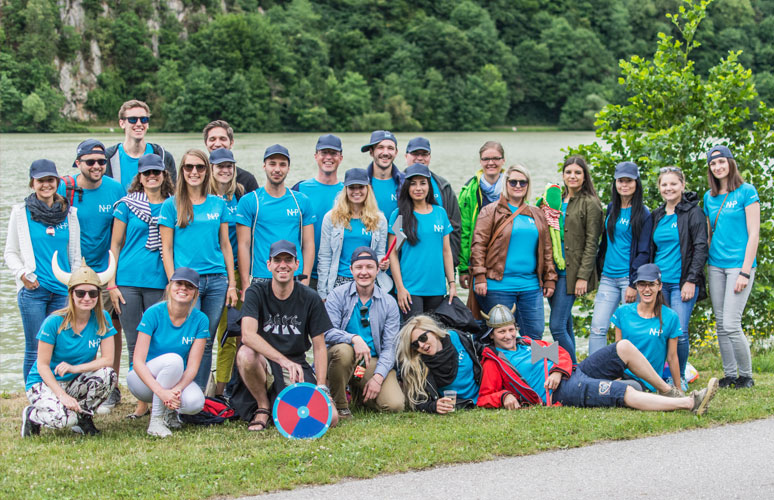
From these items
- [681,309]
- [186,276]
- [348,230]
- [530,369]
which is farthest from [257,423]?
[681,309]

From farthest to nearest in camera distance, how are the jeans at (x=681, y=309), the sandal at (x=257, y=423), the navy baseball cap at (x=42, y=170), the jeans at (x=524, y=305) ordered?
the jeans at (x=524, y=305), the jeans at (x=681, y=309), the navy baseball cap at (x=42, y=170), the sandal at (x=257, y=423)

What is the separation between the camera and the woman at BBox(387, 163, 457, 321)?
299 inches

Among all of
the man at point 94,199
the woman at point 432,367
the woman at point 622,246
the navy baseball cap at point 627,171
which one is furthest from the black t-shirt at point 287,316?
the navy baseball cap at point 627,171

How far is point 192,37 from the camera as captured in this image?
99.4m

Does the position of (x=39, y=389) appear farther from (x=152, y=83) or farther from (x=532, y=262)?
(x=152, y=83)

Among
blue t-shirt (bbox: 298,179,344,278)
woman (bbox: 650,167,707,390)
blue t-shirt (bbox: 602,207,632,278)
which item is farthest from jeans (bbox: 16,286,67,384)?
woman (bbox: 650,167,707,390)

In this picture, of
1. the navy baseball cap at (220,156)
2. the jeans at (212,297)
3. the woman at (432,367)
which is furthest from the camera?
the navy baseball cap at (220,156)

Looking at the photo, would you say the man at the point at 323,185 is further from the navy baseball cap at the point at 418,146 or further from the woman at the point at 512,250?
the woman at the point at 512,250

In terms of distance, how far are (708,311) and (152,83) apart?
3507 inches

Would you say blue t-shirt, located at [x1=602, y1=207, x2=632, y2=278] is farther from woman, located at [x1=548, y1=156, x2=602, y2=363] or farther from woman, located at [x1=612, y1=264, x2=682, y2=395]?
woman, located at [x1=612, y1=264, x2=682, y2=395]

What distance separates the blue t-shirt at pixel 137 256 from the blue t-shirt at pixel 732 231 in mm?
4915

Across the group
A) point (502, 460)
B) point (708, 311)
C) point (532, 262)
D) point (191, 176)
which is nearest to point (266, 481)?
point (502, 460)

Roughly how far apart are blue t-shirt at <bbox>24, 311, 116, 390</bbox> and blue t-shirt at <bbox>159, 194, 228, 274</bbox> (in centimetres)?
79

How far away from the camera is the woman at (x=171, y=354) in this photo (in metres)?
6.48
